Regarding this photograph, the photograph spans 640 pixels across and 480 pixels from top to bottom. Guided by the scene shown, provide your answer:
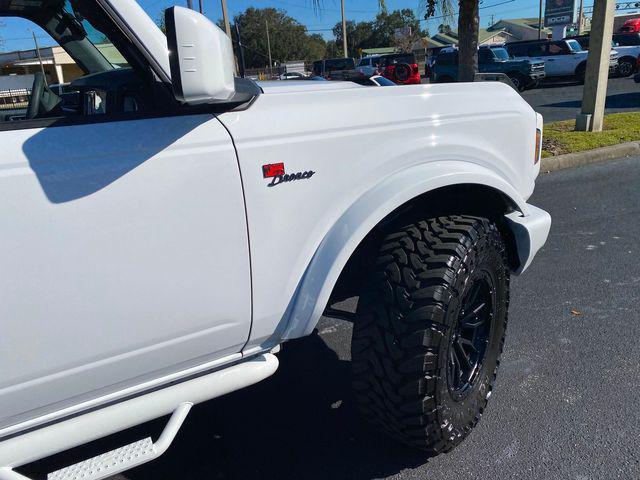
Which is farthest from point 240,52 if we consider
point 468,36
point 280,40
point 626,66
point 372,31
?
point 372,31

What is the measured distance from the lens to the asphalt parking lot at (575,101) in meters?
12.7

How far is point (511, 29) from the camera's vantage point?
8356cm

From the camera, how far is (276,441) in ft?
8.02

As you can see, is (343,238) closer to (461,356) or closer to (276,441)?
(461,356)

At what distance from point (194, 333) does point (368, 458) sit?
41.7 inches

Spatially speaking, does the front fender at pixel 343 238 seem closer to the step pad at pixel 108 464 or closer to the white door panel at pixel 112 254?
the white door panel at pixel 112 254

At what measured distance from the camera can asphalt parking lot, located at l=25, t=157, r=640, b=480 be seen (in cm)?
224

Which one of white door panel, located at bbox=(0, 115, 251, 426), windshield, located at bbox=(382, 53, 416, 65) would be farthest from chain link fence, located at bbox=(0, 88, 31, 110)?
windshield, located at bbox=(382, 53, 416, 65)

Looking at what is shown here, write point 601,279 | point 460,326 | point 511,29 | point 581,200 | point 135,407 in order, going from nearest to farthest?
1. point 135,407
2. point 460,326
3. point 601,279
4. point 581,200
5. point 511,29

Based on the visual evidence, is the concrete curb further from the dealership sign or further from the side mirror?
the dealership sign

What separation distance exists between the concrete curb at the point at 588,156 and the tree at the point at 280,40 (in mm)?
44142

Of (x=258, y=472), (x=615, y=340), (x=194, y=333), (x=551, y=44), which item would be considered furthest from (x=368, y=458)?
(x=551, y=44)

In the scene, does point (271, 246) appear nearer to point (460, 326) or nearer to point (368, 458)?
point (460, 326)

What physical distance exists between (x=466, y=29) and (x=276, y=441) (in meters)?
7.56
